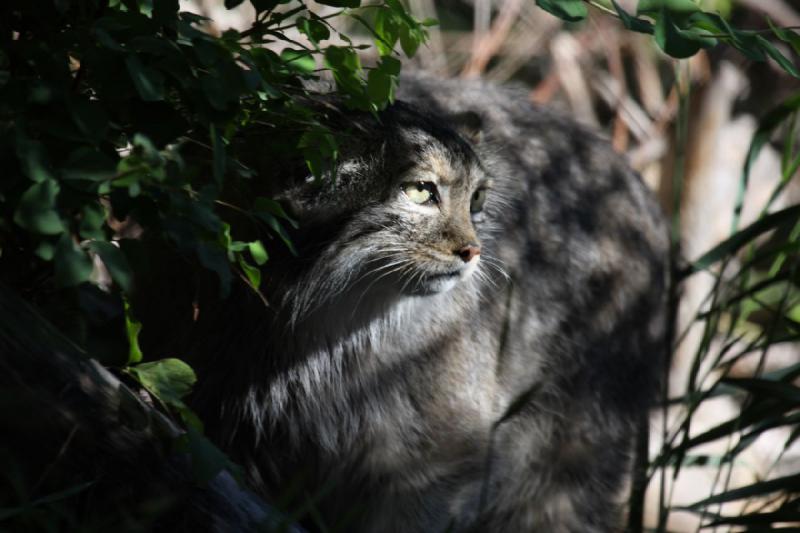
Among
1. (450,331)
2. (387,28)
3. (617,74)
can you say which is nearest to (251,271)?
(387,28)

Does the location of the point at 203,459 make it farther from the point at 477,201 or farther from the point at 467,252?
the point at 477,201

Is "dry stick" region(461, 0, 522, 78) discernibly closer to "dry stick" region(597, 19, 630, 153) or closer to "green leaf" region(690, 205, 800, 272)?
"dry stick" region(597, 19, 630, 153)

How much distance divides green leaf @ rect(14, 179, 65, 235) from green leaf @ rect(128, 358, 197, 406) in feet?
1.66

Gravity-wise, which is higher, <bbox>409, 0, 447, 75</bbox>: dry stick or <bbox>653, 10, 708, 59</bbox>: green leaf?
<bbox>409, 0, 447, 75</bbox>: dry stick

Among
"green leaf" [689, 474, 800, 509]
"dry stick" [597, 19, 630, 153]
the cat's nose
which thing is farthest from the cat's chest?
"dry stick" [597, 19, 630, 153]

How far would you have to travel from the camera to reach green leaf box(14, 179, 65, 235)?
1815 mm

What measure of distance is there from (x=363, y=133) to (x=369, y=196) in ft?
0.60

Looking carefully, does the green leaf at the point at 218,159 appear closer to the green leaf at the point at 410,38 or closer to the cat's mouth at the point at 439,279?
the green leaf at the point at 410,38

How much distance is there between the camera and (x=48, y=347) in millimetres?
2090

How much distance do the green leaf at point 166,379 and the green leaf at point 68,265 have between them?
0.45 meters

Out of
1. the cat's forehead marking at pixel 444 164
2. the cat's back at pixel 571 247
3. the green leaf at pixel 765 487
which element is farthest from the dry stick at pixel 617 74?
the green leaf at pixel 765 487

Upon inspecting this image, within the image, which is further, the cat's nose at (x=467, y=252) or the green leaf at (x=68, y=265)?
the cat's nose at (x=467, y=252)

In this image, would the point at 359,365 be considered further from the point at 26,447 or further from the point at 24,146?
the point at 24,146

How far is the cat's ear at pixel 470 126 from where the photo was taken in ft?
11.9
